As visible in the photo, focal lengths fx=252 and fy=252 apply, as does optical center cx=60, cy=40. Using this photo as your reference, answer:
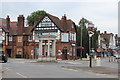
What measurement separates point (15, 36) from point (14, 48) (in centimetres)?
345

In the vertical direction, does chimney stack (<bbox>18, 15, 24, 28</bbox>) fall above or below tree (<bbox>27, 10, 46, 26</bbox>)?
below

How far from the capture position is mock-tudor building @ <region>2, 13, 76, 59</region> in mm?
64669

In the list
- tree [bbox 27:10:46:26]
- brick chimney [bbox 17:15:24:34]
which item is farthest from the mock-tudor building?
tree [bbox 27:10:46:26]

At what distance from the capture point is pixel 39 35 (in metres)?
64.6

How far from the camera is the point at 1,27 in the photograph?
70375 mm

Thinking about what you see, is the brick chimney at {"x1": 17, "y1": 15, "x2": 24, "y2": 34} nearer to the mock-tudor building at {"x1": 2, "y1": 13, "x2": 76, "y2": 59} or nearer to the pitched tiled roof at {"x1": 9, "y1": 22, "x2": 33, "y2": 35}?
the mock-tudor building at {"x1": 2, "y1": 13, "x2": 76, "y2": 59}

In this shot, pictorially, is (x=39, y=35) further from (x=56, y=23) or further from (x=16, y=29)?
(x=16, y=29)

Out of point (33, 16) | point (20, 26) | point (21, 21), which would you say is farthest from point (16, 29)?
point (33, 16)

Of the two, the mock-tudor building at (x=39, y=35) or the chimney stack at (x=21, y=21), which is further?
the chimney stack at (x=21, y=21)

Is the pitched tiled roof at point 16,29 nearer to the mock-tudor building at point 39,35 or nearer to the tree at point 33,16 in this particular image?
the mock-tudor building at point 39,35

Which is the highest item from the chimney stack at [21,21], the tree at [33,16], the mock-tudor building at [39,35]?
the tree at [33,16]

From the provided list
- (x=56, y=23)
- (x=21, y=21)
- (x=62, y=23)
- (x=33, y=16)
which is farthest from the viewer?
(x=33, y=16)

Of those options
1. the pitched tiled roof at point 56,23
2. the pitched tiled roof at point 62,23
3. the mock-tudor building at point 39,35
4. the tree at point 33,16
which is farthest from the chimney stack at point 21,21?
the tree at point 33,16

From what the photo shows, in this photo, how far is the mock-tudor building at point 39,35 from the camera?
64.7 metres
